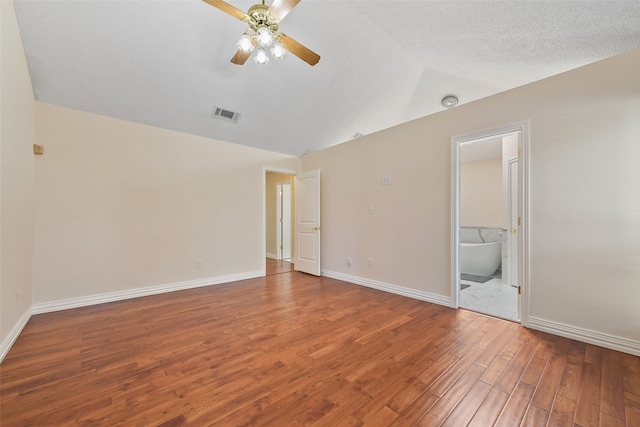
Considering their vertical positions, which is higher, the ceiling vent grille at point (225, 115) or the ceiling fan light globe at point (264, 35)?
the ceiling vent grille at point (225, 115)

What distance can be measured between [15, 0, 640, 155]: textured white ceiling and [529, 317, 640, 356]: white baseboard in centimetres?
248

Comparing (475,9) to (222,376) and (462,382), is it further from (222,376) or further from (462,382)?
(222,376)

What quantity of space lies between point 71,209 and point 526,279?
521 centimetres

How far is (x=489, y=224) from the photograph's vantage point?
6.03 meters

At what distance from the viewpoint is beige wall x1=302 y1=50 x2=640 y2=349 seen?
2078mm

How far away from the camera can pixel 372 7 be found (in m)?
2.57

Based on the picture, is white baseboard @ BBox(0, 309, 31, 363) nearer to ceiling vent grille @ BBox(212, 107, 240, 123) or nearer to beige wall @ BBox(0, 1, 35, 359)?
beige wall @ BBox(0, 1, 35, 359)

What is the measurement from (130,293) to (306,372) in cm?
299

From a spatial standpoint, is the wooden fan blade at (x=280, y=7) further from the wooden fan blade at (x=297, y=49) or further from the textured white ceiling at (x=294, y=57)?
the textured white ceiling at (x=294, y=57)

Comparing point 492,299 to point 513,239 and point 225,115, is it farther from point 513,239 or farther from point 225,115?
point 225,115

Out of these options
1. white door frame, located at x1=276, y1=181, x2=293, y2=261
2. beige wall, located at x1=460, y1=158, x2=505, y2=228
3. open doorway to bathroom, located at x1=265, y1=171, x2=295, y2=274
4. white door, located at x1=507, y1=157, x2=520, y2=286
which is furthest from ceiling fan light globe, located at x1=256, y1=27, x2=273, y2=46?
beige wall, located at x1=460, y1=158, x2=505, y2=228

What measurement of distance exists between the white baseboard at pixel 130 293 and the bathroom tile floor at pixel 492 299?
344cm

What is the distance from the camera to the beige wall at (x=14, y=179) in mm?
1959

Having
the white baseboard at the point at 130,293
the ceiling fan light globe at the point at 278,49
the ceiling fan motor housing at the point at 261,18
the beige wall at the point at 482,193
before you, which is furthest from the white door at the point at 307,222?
the beige wall at the point at 482,193
